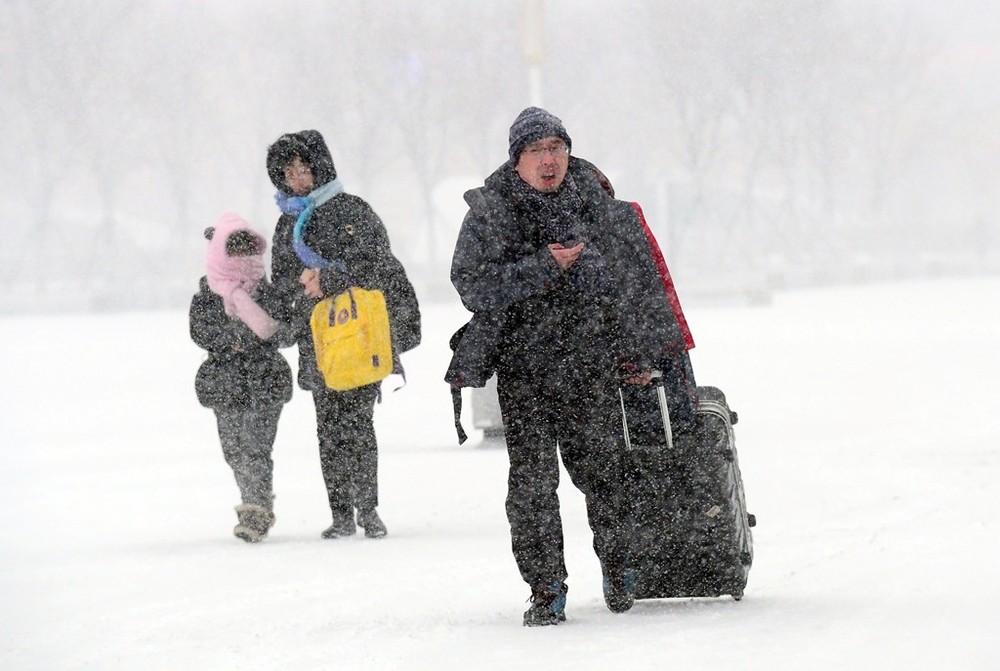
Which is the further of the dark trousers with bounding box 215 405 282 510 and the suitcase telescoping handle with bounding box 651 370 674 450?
the dark trousers with bounding box 215 405 282 510

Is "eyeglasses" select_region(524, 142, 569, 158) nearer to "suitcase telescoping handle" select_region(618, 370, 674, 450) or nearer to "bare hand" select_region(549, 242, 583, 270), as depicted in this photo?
"bare hand" select_region(549, 242, 583, 270)

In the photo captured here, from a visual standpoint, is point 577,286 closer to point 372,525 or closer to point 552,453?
point 552,453

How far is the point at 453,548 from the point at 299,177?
1.71m

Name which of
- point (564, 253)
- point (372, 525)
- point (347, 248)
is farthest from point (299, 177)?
point (564, 253)

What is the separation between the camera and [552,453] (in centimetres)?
495

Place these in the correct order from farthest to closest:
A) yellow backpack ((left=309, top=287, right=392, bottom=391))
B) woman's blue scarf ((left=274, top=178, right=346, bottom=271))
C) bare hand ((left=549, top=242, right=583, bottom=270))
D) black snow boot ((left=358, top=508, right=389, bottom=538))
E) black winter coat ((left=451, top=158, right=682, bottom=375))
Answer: black snow boot ((left=358, top=508, right=389, bottom=538)), woman's blue scarf ((left=274, top=178, right=346, bottom=271)), yellow backpack ((left=309, top=287, right=392, bottom=391)), black winter coat ((left=451, top=158, right=682, bottom=375)), bare hand ((left=549, top=242, right=583, bottom=270))

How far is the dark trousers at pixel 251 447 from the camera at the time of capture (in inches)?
294

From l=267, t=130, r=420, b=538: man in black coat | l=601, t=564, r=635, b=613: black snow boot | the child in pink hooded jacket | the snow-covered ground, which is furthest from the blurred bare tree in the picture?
l=601, t=564, r=635, b=613: black snow boot

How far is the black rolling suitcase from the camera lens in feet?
16.3

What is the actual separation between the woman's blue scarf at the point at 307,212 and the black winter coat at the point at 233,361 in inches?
17.2

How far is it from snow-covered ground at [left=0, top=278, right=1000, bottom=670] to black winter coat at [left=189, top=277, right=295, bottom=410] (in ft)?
2.17

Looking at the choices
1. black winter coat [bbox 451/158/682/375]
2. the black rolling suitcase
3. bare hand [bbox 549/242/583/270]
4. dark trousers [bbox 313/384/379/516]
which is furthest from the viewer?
dark trousers [bbox 313/384/379/516]

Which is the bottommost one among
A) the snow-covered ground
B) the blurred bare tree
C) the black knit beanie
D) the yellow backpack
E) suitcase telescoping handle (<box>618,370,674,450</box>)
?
the snow-covered ground

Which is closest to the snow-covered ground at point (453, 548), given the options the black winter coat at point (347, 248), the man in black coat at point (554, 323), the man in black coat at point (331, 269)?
the man in black coat at point (554, 323)
